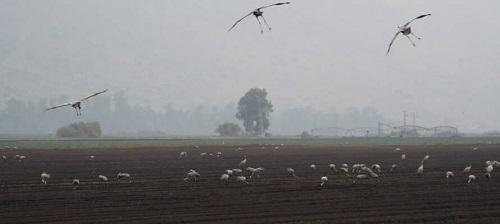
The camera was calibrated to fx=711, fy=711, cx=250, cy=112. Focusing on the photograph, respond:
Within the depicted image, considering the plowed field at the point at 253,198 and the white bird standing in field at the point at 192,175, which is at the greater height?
the white bird standing in field at the point at 192,175

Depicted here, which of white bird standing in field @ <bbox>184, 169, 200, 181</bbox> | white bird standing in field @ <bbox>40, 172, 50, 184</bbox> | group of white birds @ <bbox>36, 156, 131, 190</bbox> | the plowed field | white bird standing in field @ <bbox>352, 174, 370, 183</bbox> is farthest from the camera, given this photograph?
white bird standing in field @ <bbox>184, 169, 200, 181</bbox>

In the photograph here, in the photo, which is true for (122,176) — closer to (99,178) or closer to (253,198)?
(99,178)

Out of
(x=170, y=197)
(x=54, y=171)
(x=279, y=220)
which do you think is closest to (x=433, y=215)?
(x=279, y=220)

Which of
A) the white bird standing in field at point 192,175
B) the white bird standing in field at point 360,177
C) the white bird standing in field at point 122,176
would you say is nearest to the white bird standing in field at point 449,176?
the white bird standing in field at point 360,177

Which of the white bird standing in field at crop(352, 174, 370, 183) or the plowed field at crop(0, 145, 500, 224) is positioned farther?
the white bird standing in field at crop(352, 174, 370, 183)

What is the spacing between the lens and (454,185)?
1638 inches

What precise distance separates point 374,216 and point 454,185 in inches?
556

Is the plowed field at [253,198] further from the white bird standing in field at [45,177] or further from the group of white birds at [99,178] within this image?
the white bird standing in field at [45,177]

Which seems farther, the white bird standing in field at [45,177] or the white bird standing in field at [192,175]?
the white bird standing in field at [192,175]

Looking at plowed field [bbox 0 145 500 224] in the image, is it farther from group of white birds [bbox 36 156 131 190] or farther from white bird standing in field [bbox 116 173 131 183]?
white bird standing in field [bbox 116 173 131 183]

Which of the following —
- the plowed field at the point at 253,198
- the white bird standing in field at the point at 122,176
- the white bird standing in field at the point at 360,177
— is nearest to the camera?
the plowed field at the point at 253,198

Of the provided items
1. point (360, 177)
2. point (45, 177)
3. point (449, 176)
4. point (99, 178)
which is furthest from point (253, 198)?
point (449, 176)

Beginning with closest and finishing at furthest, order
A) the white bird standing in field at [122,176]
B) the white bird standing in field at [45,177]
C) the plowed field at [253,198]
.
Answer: the plowed field at [253,198], the white bird standing in field at [45,177], the white bird standing in field at [122,176]

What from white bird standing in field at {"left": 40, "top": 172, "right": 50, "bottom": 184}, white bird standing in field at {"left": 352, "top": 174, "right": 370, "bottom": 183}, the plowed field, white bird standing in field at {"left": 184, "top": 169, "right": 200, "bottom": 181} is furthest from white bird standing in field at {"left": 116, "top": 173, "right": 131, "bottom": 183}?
white bird standing in field at {"left": 352, "top": 174, "right": 370, "bottom": 183}
